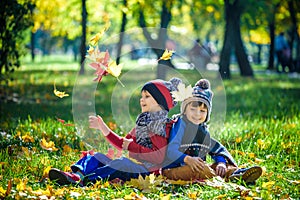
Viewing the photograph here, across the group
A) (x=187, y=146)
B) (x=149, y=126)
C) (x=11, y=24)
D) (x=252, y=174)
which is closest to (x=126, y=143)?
(x=149, y=126)

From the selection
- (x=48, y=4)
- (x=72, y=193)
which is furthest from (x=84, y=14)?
(x=72, y=193)

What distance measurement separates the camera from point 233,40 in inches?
804

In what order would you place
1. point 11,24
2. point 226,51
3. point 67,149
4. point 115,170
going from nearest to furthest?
point 115,170 → point 67,149 → point 11,24 → point 226,51

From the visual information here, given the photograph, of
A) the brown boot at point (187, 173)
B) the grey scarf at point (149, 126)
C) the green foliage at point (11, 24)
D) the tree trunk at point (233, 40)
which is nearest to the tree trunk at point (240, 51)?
the tree trunk at point (233, 40)

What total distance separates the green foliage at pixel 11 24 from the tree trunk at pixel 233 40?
305 inches

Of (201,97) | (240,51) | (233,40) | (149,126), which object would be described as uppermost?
(233,40)

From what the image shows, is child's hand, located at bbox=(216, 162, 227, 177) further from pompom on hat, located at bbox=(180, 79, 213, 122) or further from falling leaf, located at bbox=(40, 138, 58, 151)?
falling leaf, located at bbox=(40, 138, 58, 151)

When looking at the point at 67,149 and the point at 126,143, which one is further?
the point at 67,149

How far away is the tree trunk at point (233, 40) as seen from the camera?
17.2m

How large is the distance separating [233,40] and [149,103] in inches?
634

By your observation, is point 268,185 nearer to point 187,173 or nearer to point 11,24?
point 187,173

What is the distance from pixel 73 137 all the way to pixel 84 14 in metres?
9.04

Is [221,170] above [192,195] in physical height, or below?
above

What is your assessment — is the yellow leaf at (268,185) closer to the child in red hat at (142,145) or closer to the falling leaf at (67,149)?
the child in red hat at (142,145)
